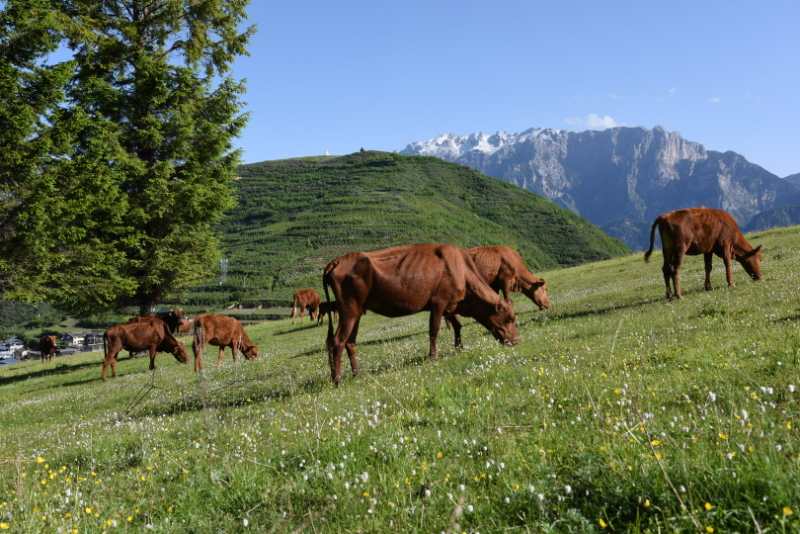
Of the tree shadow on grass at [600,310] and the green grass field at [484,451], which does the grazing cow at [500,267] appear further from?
the green grass field at [484,451]

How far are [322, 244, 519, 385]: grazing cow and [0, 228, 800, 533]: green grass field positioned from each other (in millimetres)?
1148

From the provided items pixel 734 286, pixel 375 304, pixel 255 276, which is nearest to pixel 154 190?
pixel 375 304

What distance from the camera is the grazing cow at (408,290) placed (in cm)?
1134

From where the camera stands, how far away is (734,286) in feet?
60.1

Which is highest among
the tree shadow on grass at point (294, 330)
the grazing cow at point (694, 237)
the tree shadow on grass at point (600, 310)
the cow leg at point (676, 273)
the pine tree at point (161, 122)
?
the pine tree at point (161, 122)

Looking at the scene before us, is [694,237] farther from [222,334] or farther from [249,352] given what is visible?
[222,334]

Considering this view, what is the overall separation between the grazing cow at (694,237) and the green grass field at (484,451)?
668 centimetres

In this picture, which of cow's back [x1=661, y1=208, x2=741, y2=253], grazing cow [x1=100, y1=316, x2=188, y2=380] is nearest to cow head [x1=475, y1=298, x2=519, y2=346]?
cow's back [x1=661, y1=208, x2=741, y2=253]

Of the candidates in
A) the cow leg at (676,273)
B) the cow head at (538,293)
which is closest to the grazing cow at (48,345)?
the cow head at (538,293)

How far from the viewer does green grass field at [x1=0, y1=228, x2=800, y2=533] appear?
3.58 metres

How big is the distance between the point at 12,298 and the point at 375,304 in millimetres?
23533

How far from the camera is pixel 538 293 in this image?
22500 millimetres

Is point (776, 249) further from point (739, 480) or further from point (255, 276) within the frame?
point (255, 276)

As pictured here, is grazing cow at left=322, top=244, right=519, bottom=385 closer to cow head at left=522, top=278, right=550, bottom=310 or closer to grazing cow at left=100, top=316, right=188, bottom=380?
cow head at left=522, top=278, right=550, bottom=310
